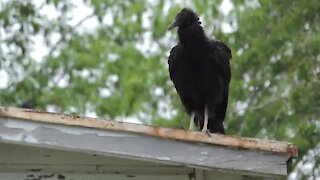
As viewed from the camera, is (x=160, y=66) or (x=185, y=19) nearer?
(x=185, y=19)

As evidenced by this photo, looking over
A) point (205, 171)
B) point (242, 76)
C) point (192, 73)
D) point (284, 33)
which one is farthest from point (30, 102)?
point (205, 171)

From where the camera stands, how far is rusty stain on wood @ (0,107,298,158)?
10.4 feet


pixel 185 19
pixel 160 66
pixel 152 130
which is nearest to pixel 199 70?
pixel 185 19

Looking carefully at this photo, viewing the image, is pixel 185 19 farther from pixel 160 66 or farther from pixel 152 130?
pixel 160 66

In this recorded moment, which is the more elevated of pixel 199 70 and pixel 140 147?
pixel 199 70

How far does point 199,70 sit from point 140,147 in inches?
77.9

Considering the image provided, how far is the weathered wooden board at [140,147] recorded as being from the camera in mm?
3172

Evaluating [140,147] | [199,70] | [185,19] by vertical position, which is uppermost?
[185,19]

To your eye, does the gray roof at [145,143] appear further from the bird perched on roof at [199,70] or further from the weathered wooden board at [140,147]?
the bird perched on roof at [199,70]

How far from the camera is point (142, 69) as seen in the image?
39.4 feet

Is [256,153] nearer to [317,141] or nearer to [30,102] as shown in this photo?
[317,141]

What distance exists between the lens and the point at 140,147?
3.19 m

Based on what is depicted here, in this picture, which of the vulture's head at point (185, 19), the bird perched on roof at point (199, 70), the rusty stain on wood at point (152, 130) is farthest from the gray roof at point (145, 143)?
the vulture's head at point (185, 19)

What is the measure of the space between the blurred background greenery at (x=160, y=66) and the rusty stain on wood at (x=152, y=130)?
413cm
